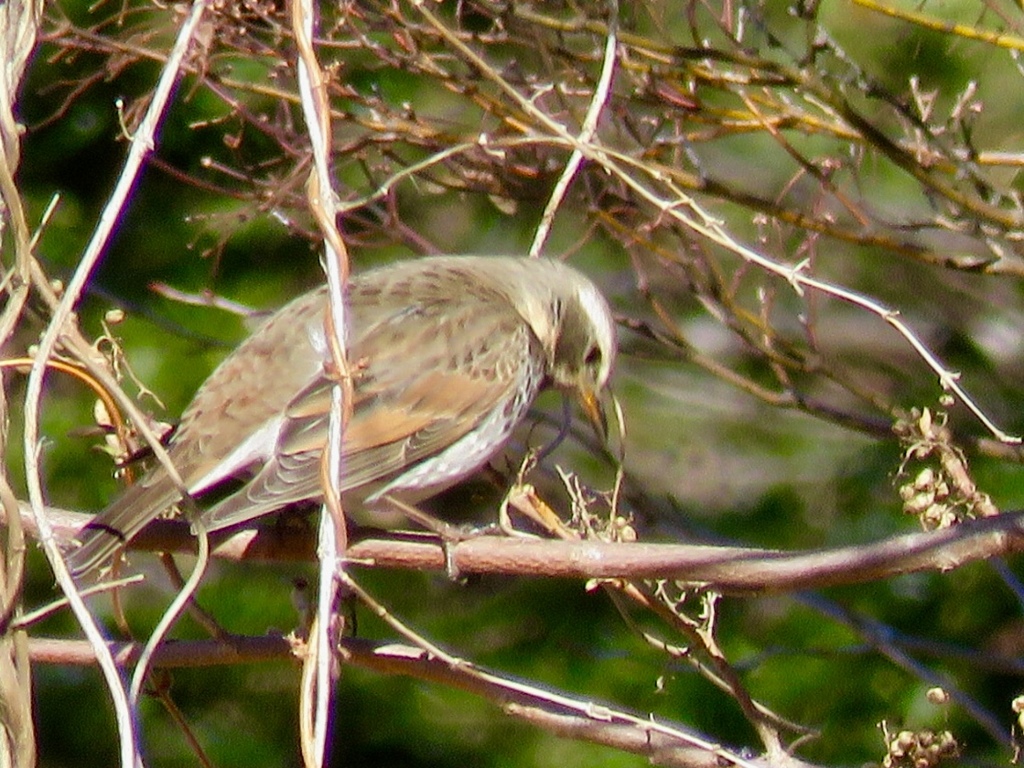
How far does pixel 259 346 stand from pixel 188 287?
6.86 ft

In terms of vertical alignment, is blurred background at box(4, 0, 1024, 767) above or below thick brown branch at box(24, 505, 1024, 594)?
below

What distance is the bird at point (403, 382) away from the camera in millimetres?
3992

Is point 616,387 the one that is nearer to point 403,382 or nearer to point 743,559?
point 403,382

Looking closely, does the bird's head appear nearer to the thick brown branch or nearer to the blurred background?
the blurred background

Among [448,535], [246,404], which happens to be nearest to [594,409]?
[246,404]

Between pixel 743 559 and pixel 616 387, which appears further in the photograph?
pixel 616 387

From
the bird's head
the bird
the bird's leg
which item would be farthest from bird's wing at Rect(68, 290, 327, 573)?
the bird's head

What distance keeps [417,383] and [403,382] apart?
0.12 feet

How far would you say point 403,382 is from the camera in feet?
14.1

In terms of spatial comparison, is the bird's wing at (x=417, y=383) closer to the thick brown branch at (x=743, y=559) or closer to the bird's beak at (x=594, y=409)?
the bird's beak at (x=594, y=409)

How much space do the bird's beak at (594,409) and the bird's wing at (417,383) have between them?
13cm

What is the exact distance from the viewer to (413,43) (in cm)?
393

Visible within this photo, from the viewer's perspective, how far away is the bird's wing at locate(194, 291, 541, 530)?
4.09 m

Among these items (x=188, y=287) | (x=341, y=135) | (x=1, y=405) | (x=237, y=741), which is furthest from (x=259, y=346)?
(x=237, y=741)
